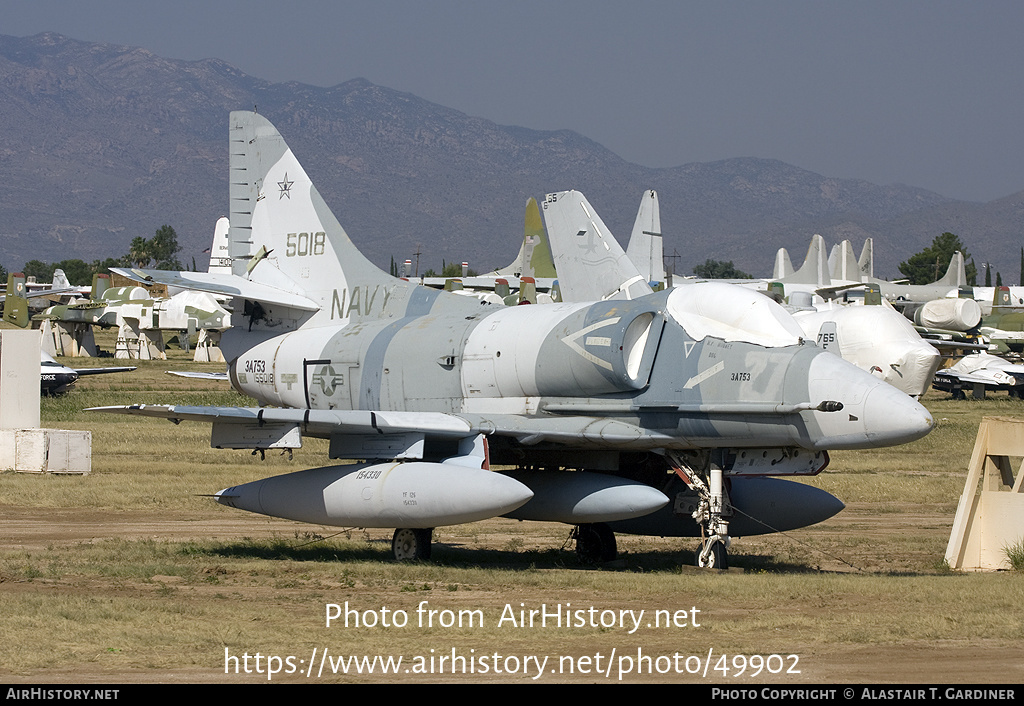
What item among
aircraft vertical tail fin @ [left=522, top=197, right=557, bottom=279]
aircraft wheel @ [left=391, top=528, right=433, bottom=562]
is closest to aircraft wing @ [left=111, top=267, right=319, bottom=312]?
aircraft wheel @ [left=391, top=528, right=433, bottom=562]

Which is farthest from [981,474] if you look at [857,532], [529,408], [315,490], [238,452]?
[238,452]

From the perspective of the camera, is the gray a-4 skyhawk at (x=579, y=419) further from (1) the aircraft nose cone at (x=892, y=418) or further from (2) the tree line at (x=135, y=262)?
(2) the tree line at (x=135, y=262)

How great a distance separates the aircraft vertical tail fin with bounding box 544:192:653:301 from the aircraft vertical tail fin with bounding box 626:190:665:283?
6.68 meters

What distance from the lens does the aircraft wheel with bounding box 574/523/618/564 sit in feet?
44.9

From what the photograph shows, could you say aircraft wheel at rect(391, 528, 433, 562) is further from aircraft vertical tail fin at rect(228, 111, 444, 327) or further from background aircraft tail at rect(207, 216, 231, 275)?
background aircraft tail at rect(207, 216, 231, 275)

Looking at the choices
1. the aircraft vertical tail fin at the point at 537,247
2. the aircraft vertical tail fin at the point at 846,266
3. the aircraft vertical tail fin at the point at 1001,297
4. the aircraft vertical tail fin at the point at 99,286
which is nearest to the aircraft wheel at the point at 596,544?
the aircraft vertical tail fin at the point at 537,247

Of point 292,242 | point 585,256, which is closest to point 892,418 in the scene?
point 292,242

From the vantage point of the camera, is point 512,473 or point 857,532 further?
point 857,532

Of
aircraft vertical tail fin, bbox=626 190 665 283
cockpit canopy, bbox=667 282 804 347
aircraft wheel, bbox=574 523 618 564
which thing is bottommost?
aircraft wheel, bbox=574 523 618 564

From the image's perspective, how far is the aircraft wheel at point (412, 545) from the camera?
13.2 metres

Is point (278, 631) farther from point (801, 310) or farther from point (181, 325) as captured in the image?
point (181, 325)

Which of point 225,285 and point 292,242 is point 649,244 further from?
point 225,285

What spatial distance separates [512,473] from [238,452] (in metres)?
12.1

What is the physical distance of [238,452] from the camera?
24547 mm
